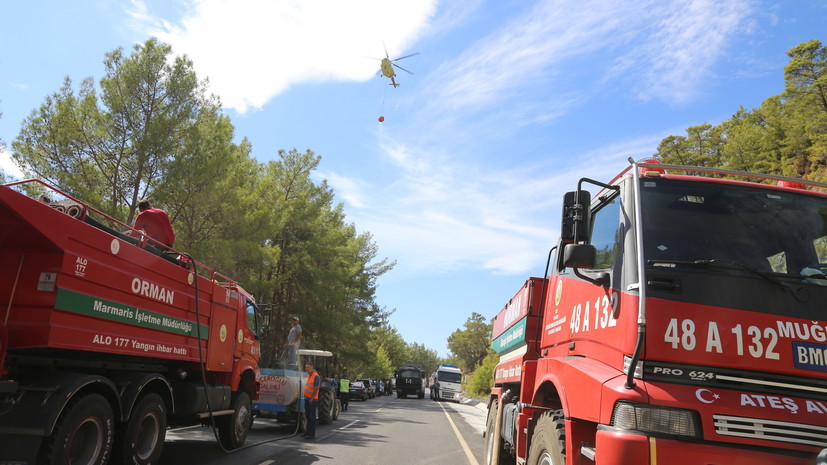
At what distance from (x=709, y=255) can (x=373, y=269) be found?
44.6 meters

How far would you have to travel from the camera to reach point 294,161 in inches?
1273

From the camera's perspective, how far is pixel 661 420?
2.91 meters

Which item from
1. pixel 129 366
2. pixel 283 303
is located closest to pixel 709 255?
pixel 129 366

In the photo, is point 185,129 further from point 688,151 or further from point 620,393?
point 688,151

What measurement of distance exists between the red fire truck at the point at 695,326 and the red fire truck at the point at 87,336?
4.57m

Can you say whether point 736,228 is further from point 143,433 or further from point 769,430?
point 143,433

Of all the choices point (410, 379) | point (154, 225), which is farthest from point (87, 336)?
point (410, 379)

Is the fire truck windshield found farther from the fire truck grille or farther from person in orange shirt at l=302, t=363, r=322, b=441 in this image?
person in orange shirt at l=302, t=363, r=322, b=441

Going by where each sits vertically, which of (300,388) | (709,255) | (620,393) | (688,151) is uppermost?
(688,151)

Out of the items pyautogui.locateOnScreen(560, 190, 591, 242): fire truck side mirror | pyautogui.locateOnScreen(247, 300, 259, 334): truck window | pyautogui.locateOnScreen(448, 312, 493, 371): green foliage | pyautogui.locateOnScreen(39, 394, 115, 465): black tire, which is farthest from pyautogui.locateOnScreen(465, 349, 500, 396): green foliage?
pyautogui.locateOnScreen(560, 190, 591, 242): fire truck side mirror

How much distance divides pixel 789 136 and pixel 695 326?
5730cm

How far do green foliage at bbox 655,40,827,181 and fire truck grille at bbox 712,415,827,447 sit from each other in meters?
41.5

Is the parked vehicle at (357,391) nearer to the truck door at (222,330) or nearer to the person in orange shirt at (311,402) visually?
the person in orange shirt at (311,402)

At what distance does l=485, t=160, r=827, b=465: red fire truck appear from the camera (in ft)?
9.46
